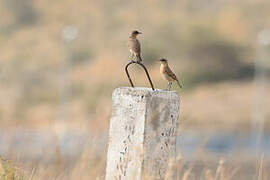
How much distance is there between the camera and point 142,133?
6027mm

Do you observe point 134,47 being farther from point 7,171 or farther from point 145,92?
point 7,171

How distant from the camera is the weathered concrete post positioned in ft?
19.8

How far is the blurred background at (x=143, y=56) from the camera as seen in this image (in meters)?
50.1

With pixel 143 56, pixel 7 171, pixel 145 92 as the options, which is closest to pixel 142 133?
pixel 145 92

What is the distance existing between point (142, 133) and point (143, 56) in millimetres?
55270

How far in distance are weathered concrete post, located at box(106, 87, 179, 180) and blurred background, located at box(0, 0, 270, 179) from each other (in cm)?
2937

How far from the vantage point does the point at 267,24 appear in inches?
2729

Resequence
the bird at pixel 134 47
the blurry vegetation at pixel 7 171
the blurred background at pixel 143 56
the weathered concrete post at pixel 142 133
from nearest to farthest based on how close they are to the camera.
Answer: the weathered concrete post at pixel 142 133 < the blurry vegetation at pixel 7 171 < the bird at pixel 134 47 < the blurred background at pixel 143 56

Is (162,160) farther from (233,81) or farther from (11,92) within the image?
(233,81)

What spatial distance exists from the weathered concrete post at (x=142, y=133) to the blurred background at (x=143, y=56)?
2937cm

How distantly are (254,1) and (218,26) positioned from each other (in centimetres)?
942

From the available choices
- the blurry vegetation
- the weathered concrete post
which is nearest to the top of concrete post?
the weathered concrete post

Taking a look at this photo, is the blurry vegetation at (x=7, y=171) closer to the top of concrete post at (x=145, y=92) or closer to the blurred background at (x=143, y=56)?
the top of concrete post at (x=145, y=92)

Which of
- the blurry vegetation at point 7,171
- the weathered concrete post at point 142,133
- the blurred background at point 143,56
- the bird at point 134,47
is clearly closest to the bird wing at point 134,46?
the bird at point 134,47
